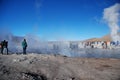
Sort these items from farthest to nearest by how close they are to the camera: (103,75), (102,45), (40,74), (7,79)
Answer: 1. (102,45)
2. (103,75)
3. (40,74)
4. (7,79)

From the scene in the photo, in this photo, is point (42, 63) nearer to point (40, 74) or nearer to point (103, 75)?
point (40, 74)

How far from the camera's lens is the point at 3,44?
15359mm

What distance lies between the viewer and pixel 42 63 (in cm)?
1111

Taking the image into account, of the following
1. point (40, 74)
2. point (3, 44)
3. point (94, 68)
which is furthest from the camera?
point (3, 44)

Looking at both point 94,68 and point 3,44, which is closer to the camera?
point 94,68

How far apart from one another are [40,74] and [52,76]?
0.63 m

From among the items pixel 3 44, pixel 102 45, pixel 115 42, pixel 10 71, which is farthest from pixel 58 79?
pixel 102 45

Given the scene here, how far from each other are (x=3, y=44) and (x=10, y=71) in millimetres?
7146

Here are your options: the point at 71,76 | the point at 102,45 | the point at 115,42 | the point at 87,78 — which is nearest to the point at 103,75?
the point at 87,78

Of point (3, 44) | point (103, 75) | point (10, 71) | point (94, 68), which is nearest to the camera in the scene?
point (10, 71)

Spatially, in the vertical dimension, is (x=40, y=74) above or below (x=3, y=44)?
below

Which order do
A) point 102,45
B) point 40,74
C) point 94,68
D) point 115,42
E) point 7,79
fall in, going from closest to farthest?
1. point 7,79
2. point 40,74
3. point 94,68
4. point 115,42
5. point 102,45

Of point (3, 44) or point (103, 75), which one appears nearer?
point (103, 75)

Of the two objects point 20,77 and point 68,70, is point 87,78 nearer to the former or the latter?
point 68,70
